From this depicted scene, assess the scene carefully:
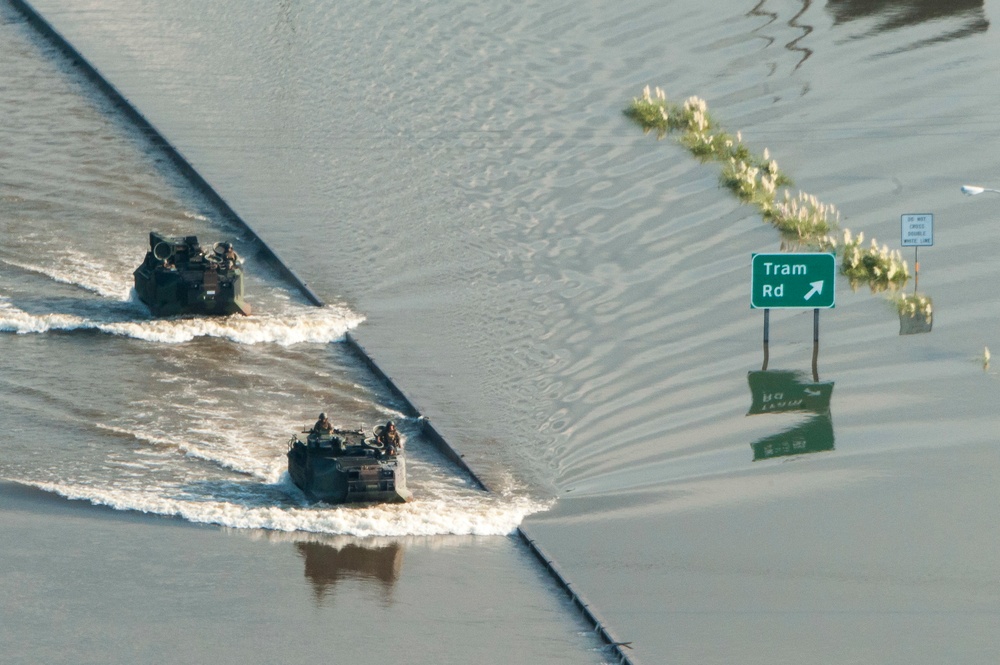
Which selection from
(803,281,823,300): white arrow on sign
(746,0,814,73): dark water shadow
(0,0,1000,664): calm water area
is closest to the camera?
(0,0,1000,664): calm water area

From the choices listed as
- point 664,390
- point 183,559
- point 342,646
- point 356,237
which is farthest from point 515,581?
point 356,237

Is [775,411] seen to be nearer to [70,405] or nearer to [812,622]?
[812,622]

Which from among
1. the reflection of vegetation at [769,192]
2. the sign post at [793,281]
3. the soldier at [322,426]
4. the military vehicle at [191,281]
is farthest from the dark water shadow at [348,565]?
the reflection of vegetation at [769,192]

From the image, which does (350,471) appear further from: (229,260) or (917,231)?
(917,231)

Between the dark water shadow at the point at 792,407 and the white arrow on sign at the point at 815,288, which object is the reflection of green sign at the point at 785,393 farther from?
the white arrow on sign at the point at 815,288

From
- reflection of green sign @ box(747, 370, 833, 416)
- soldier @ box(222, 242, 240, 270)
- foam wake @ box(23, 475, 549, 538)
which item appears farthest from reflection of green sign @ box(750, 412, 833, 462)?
soldier @ box(222, 242, 240, 270)

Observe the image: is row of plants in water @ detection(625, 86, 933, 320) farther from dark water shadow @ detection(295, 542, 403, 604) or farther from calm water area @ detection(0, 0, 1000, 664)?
dark water shadow @ detection(295, 542, 403, 604)
